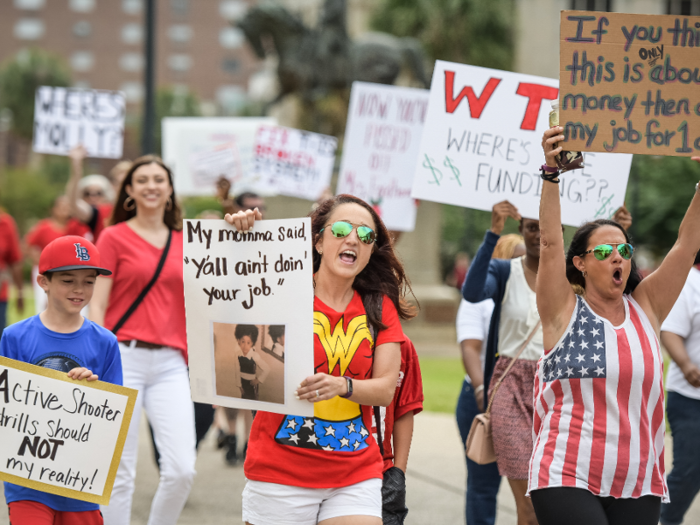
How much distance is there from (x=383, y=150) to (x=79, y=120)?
3.22 metres

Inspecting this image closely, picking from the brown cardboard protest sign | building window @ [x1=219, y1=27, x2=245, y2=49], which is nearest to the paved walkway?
the brown cardboard protest sign

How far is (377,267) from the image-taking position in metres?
3.35

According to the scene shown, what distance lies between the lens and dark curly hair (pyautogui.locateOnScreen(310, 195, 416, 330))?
3230 millimetres

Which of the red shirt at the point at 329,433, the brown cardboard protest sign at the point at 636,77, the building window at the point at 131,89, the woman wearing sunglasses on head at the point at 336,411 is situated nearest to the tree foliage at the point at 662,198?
the brown cardboard protest sign at the point at 636,77

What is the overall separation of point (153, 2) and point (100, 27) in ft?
295

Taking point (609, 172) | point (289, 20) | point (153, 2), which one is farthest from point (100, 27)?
point (609, 172)

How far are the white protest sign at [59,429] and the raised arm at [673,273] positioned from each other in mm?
1965

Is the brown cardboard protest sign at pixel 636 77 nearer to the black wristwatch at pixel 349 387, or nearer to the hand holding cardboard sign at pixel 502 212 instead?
the hand holding cardboard sign at pixel 502 212

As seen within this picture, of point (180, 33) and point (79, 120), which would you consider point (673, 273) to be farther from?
point (180, 33)

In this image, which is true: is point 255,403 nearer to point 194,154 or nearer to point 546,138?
point 546,138

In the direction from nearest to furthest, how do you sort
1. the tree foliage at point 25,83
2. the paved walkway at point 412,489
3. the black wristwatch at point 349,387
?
the black wristwatch at point 349,387, the paved walkway at point 412,489, the tree foliage at point 25,83

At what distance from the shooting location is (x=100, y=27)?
93.5m

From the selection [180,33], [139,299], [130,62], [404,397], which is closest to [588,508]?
[404,397]

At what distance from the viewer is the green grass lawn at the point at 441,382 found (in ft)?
34.0
